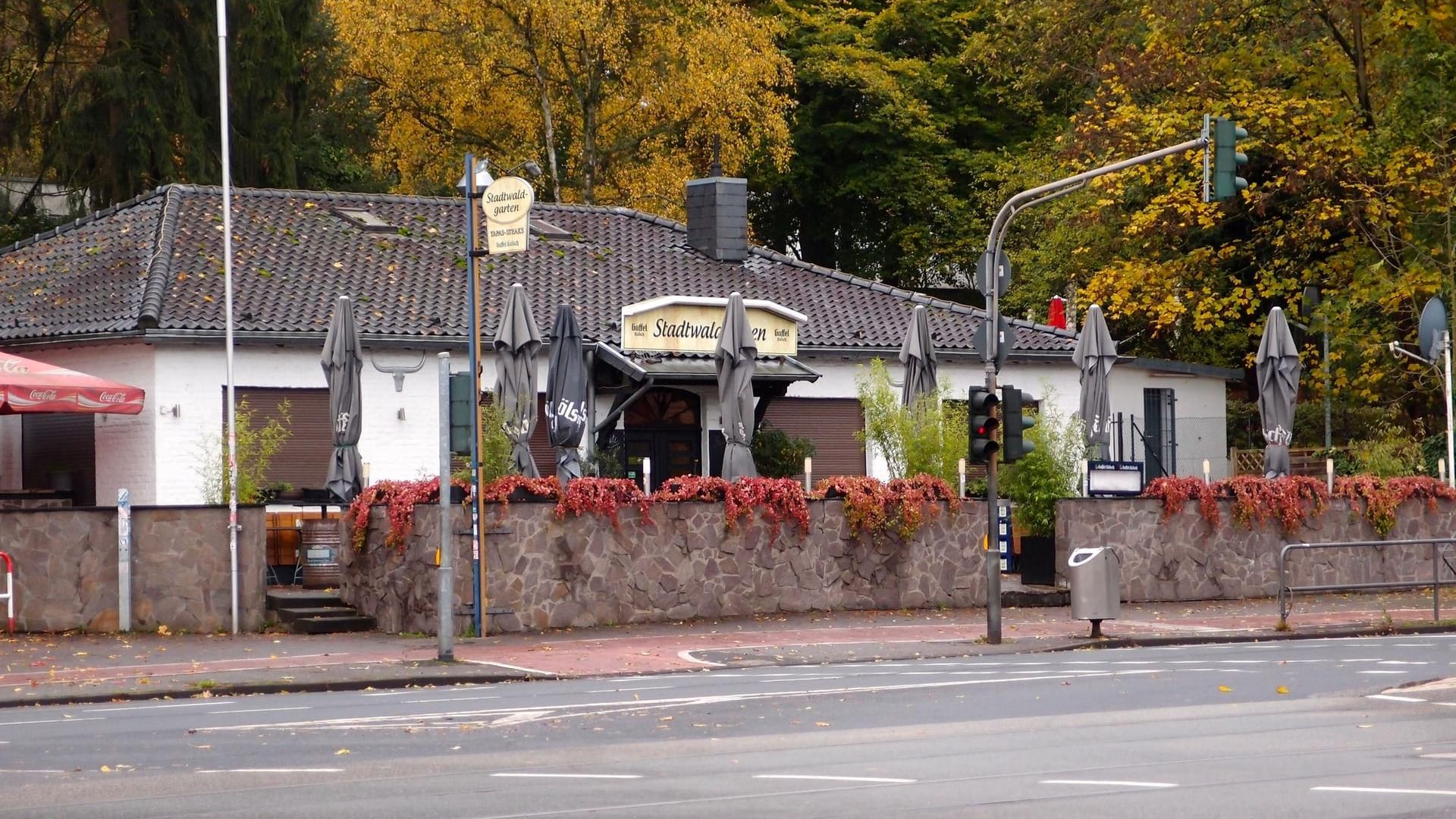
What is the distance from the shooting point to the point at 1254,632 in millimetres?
24578

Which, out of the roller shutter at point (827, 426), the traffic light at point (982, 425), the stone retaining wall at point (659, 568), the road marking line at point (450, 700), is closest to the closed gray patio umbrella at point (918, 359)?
the stone retaining wall at point (659, 568)

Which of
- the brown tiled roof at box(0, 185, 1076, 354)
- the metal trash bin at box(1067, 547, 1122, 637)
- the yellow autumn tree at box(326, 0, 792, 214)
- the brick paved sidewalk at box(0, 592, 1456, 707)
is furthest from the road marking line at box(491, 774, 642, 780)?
the yellow autumn tree at box(326, 0, 792, 214)

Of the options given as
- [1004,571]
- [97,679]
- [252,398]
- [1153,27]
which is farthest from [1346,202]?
[97,679]

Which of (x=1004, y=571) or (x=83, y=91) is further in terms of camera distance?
(x=83, y=91)

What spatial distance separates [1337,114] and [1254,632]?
20054 millimetres

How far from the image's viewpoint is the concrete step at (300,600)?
83.2ft

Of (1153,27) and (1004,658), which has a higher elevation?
(1153,27)

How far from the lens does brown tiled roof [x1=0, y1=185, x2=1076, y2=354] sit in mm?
33469

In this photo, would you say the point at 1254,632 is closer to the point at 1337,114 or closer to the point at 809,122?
the point at 1337,114

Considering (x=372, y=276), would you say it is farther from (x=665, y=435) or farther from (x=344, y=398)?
(x=344, y=398)

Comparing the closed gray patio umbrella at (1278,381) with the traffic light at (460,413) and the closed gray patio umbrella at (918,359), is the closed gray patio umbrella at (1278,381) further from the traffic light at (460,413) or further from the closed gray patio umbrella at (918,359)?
the traffic light at (460,413)

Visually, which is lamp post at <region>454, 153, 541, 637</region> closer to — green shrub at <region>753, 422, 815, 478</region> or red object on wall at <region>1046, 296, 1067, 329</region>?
green shrub at <region>753, 422, 815, 478</region>

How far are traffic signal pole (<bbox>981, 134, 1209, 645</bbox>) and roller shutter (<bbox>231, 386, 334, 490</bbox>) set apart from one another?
12.4m

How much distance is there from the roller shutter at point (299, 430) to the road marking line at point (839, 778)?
21896mm
